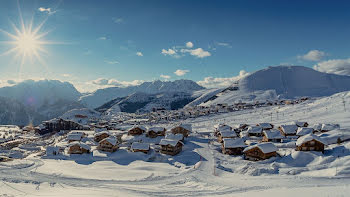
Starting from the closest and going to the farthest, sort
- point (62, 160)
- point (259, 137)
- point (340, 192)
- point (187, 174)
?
1. point (340, 192)
2. point (187, 174)
3. point (62, 160)
4. point (259, 137)

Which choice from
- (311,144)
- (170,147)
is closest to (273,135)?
(311,144)

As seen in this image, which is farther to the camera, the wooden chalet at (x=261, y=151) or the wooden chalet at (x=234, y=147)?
the wooden chalet at (x=234, y=147)

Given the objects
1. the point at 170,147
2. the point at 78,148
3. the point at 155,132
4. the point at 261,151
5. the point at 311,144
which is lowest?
the point at 78,148

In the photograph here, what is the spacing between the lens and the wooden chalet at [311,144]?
37.9 m

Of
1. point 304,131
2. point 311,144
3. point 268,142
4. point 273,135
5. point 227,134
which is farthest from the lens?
point 227,134

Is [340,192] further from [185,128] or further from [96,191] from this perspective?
[185,128]

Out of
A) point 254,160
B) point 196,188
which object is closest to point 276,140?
point 254,160

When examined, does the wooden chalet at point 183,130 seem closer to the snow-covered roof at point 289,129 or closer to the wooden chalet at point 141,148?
the wooden chalet at point 141,148

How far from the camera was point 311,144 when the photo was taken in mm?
38469

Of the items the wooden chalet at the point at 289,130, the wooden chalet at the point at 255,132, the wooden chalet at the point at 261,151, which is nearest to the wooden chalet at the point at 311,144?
the wooden chalet at the point at 261,151

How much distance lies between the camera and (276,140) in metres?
54.2

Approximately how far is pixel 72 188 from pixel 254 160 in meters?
29.9

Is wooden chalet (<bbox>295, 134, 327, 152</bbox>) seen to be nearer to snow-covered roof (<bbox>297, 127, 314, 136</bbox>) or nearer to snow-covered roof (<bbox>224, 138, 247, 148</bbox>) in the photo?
snow-covered roof (<bbox>224, 138, 247, 148</bbox>)

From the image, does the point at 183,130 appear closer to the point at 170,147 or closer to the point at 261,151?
the point at 170,147
